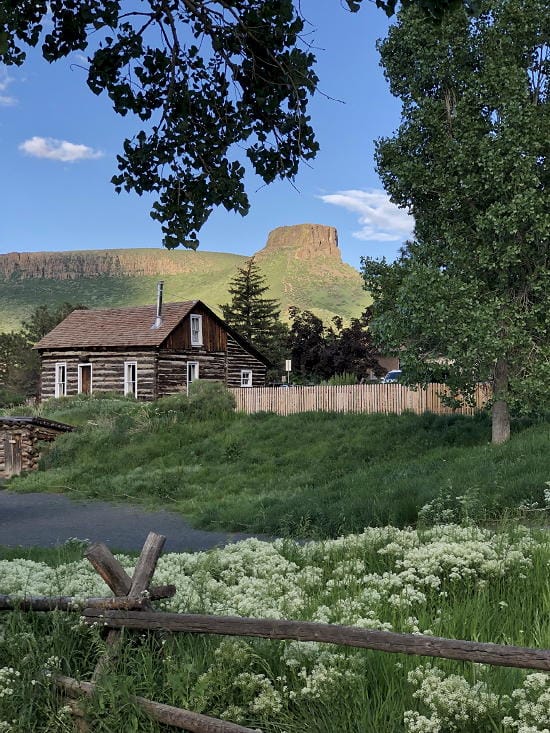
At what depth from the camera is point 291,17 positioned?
25.7 ft

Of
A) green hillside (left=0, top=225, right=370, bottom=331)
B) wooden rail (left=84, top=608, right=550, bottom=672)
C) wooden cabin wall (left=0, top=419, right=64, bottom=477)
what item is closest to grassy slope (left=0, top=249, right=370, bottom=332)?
green hillside (left=0, top=225, right=370, bottom=331)

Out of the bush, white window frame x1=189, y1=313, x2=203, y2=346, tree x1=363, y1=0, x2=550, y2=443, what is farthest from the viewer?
white window frame x1=189, y1=313, x2=203, y2=346

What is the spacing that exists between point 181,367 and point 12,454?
20.6 m

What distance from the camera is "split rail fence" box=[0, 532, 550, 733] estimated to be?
369 centimetres

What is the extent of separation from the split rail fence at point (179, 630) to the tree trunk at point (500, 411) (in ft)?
53.0

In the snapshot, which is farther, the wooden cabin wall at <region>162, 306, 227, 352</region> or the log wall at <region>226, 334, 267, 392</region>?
the log wall at <region>226, 334, 267, 392</region>

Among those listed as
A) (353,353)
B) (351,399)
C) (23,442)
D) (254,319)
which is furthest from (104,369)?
(254,319)

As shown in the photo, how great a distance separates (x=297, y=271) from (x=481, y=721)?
Result: 622 feet

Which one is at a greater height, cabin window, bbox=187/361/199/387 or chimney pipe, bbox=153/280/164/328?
chimney pipe, bbox=153/280/164/328

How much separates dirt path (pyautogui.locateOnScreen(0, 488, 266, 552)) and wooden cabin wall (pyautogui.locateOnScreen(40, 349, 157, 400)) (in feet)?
75.3

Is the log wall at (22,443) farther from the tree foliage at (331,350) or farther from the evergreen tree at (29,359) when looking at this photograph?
the evergreen tree at (29,359)

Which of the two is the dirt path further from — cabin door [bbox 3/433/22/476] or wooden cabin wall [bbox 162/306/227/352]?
wooden cabin wall [bbox 162/306/227/352]

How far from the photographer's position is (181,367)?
45.6 metres

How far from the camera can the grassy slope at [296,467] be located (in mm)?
13648
